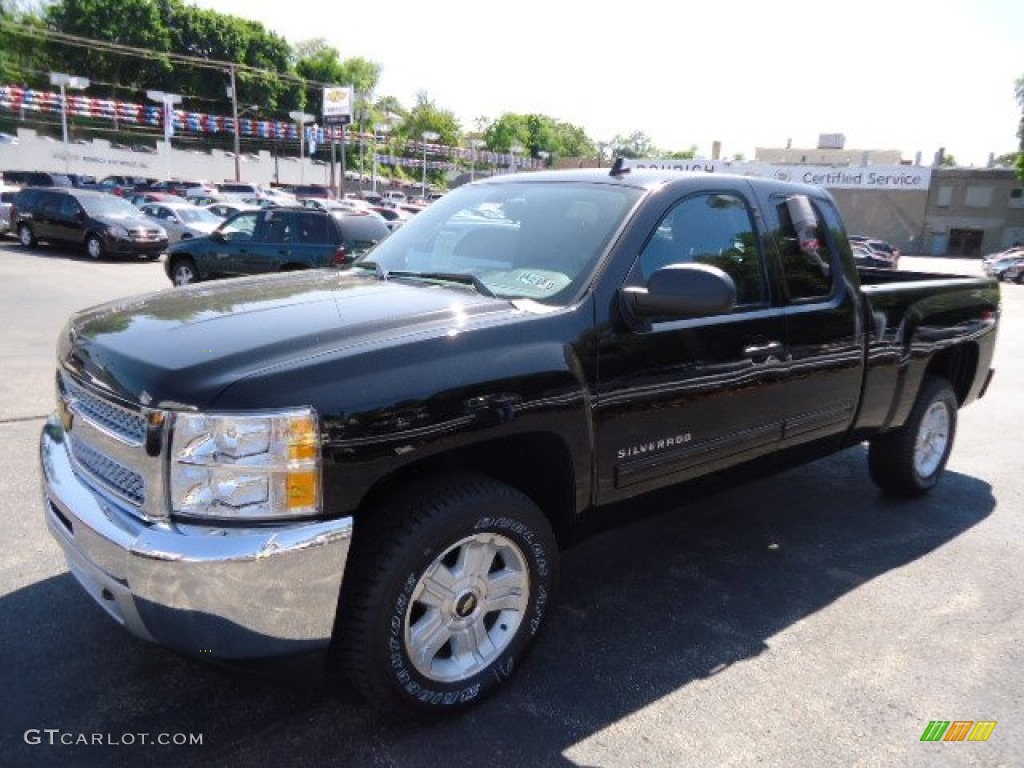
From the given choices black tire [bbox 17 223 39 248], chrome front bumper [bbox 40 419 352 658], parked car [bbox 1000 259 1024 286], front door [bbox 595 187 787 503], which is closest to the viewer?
chrome front bumper [bbox 40 419 352 658]

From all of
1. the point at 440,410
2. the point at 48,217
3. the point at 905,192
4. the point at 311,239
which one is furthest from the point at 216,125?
the point at 440,410

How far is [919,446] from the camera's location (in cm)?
504

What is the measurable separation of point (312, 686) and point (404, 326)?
1.16 m

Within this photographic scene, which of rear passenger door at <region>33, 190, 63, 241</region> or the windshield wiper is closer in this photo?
the windshield wiper

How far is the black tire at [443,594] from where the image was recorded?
96.8 inches

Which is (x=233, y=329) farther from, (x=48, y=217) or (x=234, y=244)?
(x=48, y=217)

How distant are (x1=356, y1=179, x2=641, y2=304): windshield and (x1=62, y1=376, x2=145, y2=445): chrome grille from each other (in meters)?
1.37

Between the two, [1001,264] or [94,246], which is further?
[1001,264]

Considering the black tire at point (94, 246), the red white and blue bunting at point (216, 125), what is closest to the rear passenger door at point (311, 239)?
the black tire at point (94, 246)

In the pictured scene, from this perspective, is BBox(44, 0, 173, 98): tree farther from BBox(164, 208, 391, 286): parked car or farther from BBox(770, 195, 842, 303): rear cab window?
BBox(770, 195, 842, 303): rear cab window

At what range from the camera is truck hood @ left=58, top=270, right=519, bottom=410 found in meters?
2.32

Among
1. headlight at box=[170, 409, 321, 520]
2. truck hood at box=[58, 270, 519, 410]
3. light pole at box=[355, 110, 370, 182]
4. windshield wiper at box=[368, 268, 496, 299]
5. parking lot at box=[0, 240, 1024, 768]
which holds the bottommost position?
parking lot at box=[0, 240, 1024, 768]

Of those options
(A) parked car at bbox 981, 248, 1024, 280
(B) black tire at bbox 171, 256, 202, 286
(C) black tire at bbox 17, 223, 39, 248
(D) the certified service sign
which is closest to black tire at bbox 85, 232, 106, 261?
(C) black tire at bbox 17, 223, 39, 248

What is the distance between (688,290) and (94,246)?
64.6 feet
